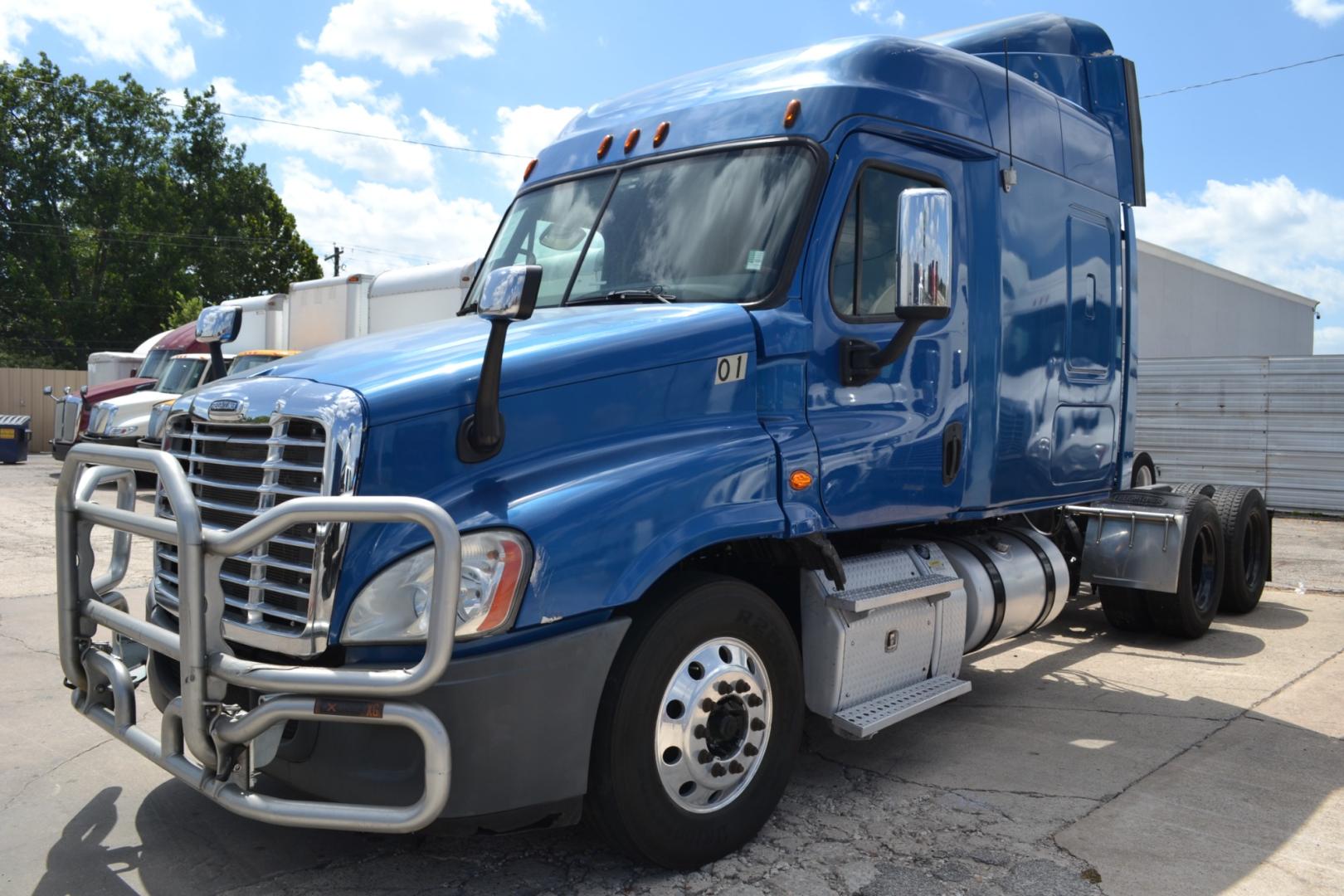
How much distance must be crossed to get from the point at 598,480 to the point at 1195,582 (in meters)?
6.00

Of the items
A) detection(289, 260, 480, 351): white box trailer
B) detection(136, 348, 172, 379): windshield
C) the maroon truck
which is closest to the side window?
detection(289, 260, 480, 351): white box trailer

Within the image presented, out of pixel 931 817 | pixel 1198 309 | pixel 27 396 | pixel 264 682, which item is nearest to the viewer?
pixel 264 682

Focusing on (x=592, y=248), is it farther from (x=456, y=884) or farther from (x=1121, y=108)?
(x=1121, y=108)

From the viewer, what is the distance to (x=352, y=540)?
124 inches

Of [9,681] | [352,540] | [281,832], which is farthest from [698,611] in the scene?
[9,681]

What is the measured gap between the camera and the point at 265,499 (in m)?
3.31

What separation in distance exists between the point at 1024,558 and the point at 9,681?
5636 mm

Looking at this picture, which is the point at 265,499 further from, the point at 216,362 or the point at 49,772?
the point at 49,772

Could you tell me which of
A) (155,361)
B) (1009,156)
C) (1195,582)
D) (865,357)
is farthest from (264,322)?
(865,357)

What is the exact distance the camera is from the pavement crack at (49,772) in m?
4.36

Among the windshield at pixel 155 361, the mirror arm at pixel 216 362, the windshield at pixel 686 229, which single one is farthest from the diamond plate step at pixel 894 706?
the windshield at pixel 155 361

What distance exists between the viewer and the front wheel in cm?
344

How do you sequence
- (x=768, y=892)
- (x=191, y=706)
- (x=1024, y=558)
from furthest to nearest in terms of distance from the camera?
(x=1024, y=558) < (x=768, y=892) < (x=191, y=706)

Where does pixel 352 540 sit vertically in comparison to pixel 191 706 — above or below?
above
